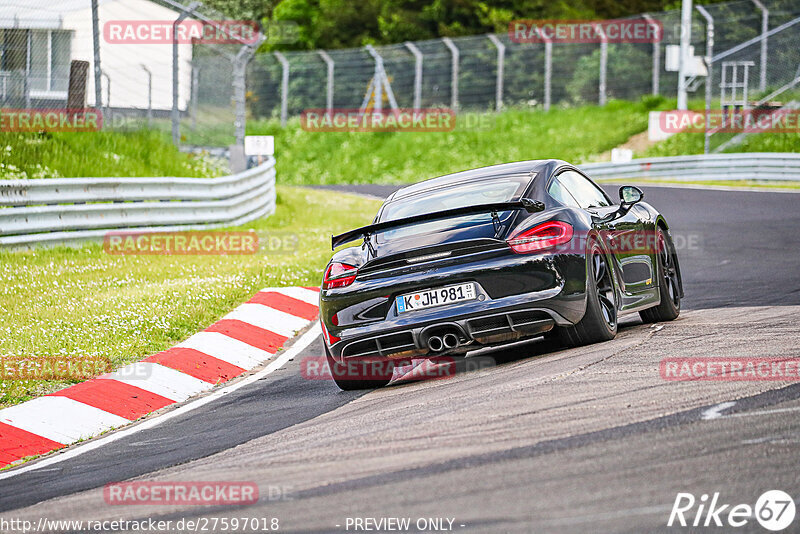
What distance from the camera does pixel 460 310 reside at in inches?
284

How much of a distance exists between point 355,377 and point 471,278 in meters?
1.11

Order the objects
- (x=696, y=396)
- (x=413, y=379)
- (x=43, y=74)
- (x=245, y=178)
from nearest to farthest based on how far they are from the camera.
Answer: (x=696, y=396) → (x=413, y=379) → (x=43, y=74) → (x=245, y=178)

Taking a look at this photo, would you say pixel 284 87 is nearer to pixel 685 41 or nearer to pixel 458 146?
pixel 458 146

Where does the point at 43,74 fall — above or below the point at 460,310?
above

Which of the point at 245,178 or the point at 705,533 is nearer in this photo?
the point at 705,533

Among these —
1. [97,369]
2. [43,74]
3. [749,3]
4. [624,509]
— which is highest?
[749,3]

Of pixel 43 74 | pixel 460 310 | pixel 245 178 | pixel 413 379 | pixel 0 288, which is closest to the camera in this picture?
pixel 460 310

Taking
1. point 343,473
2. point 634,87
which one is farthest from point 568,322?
point 634,87

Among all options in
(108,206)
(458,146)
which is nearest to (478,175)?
(108,206)

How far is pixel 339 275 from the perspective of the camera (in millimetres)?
7633

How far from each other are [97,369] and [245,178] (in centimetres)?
1160

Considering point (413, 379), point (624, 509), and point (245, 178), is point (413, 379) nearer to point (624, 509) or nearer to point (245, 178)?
point (624, 509)

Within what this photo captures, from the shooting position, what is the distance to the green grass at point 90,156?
16.9 meters

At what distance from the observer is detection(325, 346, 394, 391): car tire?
7.76 m
